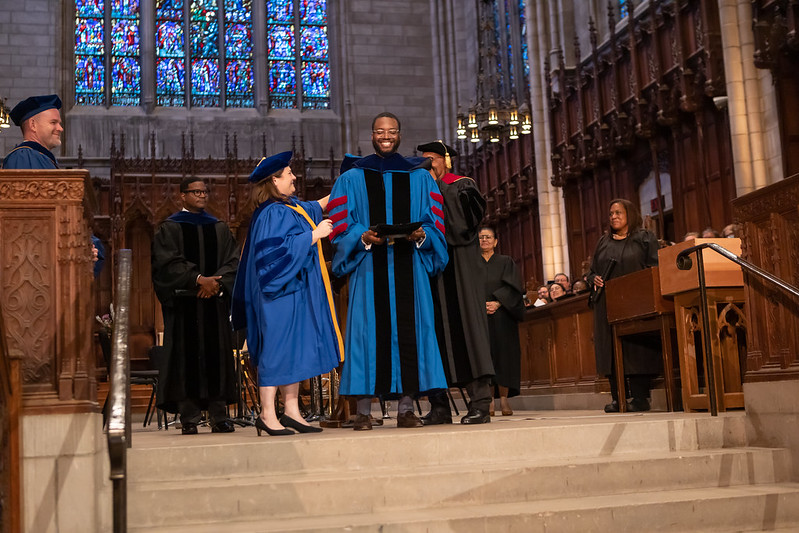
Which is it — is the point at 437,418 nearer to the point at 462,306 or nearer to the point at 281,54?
the point at 462,306

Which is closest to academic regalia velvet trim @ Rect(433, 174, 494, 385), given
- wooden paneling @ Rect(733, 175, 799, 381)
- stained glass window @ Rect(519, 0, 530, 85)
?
wooden paneling @ Rect(733, 175, 799, 381)

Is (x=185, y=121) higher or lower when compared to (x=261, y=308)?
higher

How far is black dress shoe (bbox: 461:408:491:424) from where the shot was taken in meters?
6.50

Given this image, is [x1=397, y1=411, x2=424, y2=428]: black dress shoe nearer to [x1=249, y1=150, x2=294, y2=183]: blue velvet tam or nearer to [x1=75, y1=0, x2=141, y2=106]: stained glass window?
[x1=249, y1=150, x2=294, y2=183]: blue velvet tam

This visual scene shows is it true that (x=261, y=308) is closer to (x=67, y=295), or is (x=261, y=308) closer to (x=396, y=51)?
(x=67, y=295)

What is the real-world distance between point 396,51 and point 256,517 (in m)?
18.8

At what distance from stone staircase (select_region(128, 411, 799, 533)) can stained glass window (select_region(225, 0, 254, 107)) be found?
1710cm

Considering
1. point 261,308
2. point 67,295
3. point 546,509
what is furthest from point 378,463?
point 67,295

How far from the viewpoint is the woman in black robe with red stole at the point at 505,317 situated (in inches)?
342

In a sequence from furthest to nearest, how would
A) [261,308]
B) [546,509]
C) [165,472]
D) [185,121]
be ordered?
[185,121], [261,308], [165,472], [546,509]

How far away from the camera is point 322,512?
182 inches

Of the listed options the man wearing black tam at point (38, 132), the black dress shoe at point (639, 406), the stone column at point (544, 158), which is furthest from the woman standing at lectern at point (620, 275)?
the stone column at point (544, 158)

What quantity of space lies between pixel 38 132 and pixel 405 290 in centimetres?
239

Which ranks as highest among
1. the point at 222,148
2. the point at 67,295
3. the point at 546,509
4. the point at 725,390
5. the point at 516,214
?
the point at 222,148
